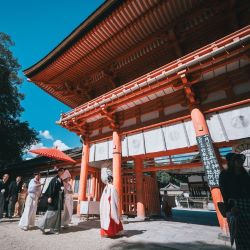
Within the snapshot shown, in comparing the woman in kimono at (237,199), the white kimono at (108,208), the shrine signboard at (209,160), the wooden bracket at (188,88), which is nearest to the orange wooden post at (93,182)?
the white kimono at (108,208)

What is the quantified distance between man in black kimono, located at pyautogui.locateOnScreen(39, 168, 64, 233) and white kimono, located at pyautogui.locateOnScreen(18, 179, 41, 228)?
0.91m

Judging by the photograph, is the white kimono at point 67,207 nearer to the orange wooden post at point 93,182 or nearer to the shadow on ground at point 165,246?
the shadow on ground at point 165,246

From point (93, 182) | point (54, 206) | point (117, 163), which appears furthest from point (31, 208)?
point (93, 182)

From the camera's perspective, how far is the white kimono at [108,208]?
4.57 meters

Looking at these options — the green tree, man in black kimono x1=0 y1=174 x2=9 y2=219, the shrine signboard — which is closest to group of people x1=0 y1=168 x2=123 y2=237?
the shrine signboard

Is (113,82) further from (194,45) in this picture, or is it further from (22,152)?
(22,152)

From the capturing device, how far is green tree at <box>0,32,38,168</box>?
16.6 metres

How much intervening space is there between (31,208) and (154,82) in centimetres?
612

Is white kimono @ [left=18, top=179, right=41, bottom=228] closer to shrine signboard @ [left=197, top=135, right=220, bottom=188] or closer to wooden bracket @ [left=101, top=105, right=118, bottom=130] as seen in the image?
wooden bracket @ [left=101, top=105, right=118, bottom=130]

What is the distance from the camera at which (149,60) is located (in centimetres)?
793

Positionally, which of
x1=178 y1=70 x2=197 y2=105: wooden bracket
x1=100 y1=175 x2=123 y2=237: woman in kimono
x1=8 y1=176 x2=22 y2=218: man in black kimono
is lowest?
x1=100 y1=175 x2=123 y2=237: woman in kimono

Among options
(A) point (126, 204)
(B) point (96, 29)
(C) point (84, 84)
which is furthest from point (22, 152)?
(B) point (96, 29)

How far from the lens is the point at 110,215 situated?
459 centimetres

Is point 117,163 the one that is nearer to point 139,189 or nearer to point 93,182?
point 139,189
